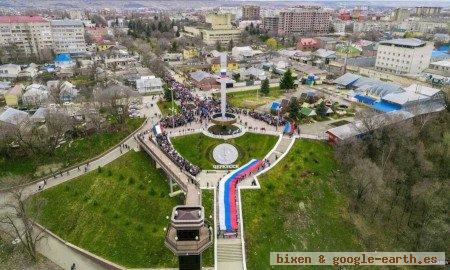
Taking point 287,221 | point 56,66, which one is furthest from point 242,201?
point 56,66

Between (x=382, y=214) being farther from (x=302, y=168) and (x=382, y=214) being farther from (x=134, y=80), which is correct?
(x=134, y=80)

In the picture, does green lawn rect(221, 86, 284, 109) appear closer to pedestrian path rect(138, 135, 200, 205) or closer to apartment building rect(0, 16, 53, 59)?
pedestrian path rect(138, 135, 200, 205)

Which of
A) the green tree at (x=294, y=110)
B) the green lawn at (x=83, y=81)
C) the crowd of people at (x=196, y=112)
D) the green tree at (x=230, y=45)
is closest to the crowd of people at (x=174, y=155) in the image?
the crowd of people at (x=196, y=112)

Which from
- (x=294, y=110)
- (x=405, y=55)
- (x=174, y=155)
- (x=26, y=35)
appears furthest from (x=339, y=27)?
(x=174, y=155)

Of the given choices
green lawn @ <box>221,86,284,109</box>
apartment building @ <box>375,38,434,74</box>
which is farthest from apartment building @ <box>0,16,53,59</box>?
apartment building @ <box>375,38,434,74</box>

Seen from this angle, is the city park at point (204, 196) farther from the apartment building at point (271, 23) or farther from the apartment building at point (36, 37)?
the apartment building at point (271, 23)
